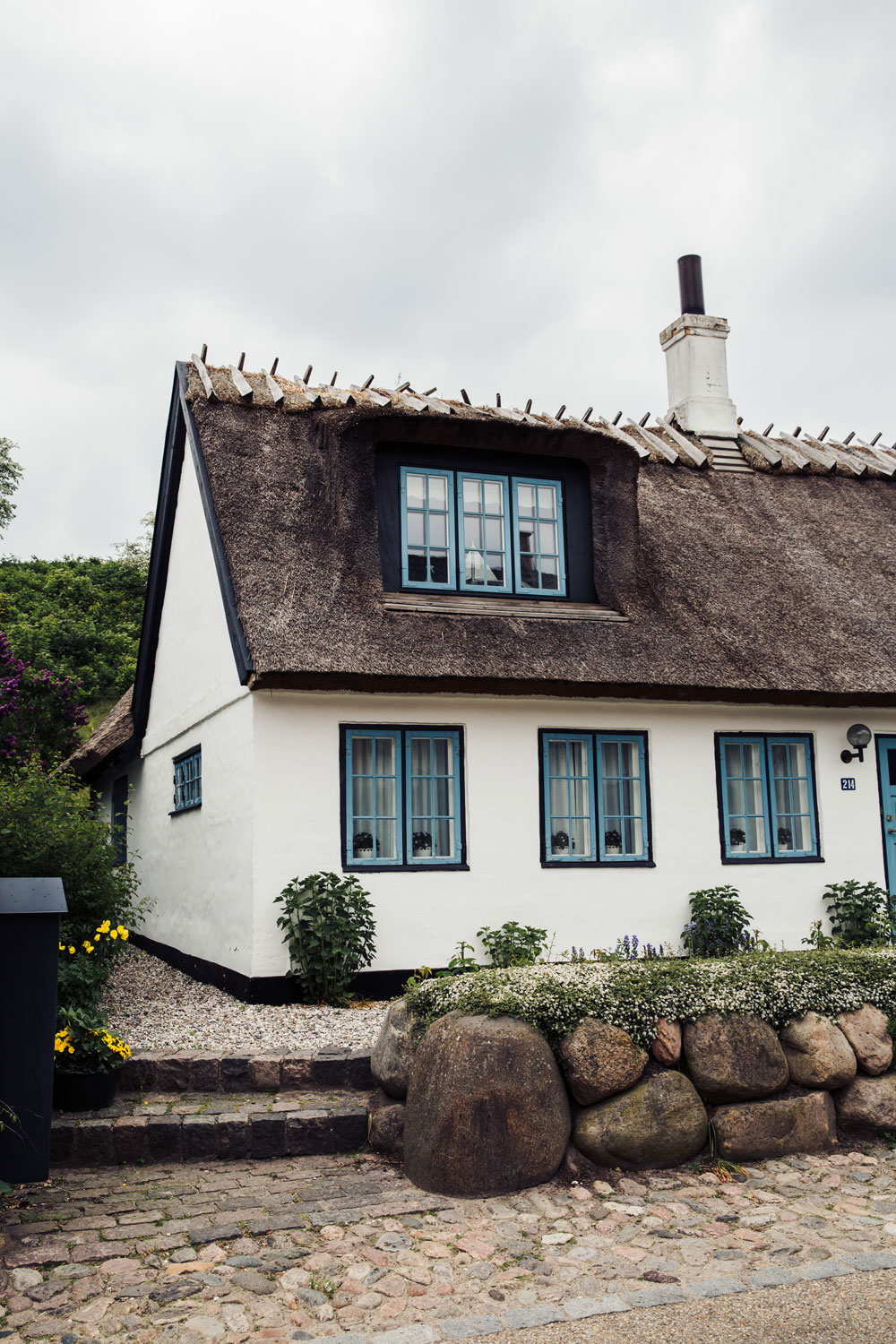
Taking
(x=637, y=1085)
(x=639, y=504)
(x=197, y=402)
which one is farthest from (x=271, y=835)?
(x=639, y=504)

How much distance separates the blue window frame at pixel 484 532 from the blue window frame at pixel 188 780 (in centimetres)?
325

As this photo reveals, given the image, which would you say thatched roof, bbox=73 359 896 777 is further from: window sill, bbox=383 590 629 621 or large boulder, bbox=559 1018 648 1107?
large boulder, bbox=559 1018 648 1107

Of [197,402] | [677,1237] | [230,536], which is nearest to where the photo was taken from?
[677,1237]

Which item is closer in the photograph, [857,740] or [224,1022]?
[224,1022]

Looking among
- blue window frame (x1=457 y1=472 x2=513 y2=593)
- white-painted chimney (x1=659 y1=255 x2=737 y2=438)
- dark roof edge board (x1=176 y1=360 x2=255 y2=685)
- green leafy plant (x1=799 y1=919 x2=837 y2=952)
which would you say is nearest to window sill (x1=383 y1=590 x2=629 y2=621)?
blue window frame (x1=457 y1=472 x2=513 y2=593)

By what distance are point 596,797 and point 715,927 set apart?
157 cm

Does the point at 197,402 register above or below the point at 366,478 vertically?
above

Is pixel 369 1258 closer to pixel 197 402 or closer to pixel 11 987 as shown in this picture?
pixel 11 987

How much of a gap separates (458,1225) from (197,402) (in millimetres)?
8444

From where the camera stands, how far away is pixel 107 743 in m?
14.4

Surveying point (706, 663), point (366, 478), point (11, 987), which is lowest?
point (11, 987)

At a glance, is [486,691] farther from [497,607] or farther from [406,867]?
[406,867]

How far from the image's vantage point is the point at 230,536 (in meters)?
9.41

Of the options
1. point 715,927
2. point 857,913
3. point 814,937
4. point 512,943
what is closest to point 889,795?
point 857,913
